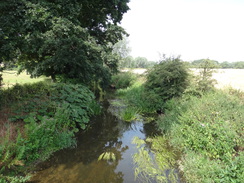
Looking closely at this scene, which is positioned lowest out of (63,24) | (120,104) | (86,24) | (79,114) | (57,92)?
(120,104)

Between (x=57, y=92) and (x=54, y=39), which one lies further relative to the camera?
(x=54, y=39)

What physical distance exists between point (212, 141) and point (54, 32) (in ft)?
26.3

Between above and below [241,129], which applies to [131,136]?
below

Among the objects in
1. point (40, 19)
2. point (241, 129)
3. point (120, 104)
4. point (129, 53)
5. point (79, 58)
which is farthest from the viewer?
point (129, 53)

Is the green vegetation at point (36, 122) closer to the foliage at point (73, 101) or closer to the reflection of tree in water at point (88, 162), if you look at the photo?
the foliage at point (73, 101)

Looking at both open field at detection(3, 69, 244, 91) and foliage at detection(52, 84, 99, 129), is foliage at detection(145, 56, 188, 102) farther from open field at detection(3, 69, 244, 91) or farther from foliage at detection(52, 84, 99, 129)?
foliage at detection(52, 84, 99, 129)

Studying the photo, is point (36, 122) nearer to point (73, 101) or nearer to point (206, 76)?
point (73, 101)

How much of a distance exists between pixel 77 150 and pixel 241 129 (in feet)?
17.6

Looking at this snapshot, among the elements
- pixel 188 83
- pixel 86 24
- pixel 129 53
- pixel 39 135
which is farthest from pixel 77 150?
pixel 129 53

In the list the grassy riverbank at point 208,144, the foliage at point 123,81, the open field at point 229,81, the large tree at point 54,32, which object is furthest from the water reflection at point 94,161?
the foliage at point 123,81

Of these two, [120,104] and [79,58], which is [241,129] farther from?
[120,104]

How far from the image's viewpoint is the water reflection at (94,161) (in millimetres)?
3791

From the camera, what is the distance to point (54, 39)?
712 cm

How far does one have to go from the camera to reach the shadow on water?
12.4 ft
